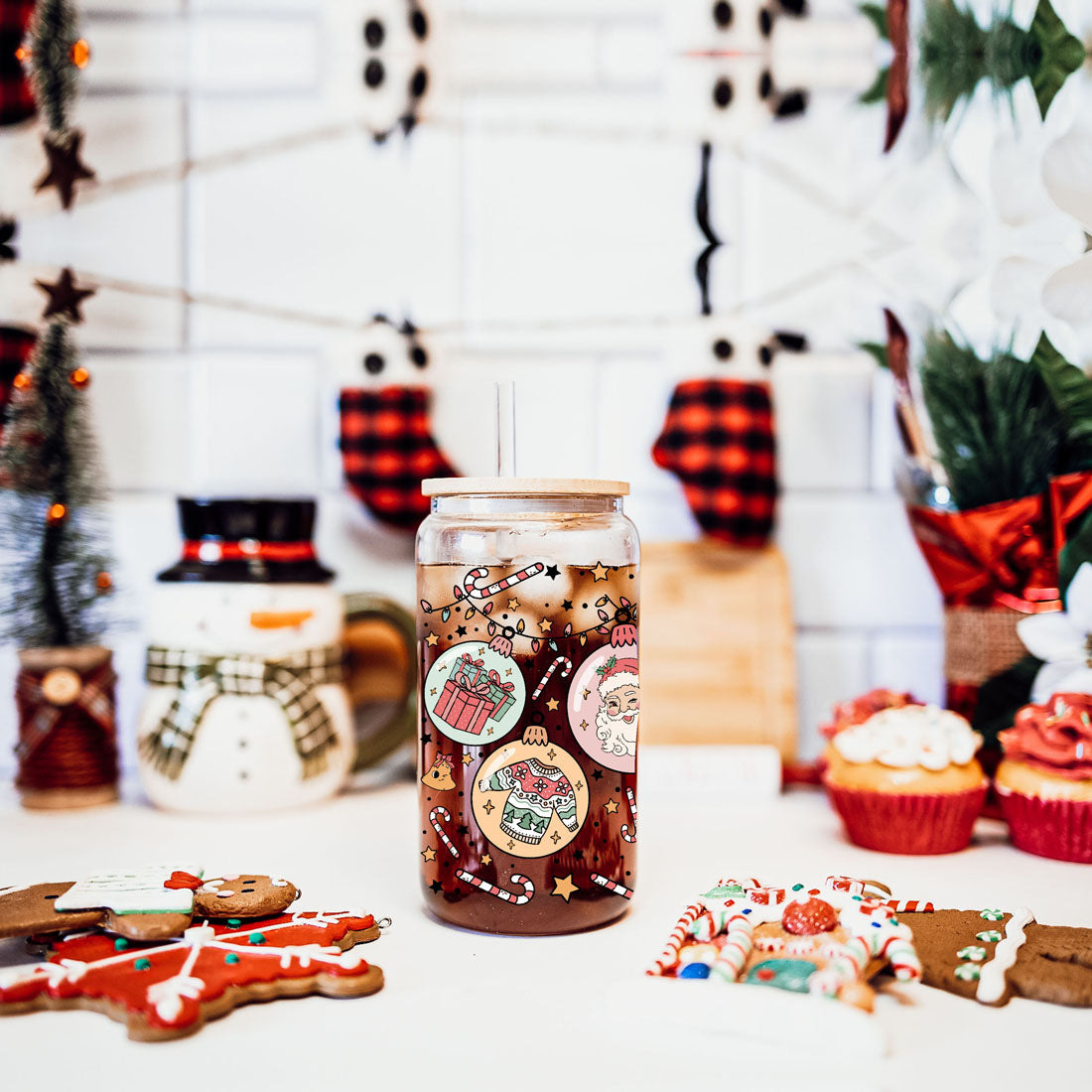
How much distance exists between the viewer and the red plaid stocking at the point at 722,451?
0.94 m

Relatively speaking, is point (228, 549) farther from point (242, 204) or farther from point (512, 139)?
point (512, 139)

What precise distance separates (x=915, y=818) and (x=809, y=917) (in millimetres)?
240

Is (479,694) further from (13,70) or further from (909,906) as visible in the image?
(13,70)

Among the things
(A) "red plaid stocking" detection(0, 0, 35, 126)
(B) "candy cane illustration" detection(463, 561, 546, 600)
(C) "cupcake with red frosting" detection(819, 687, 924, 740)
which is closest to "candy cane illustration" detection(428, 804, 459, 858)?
(B) "candy cane illustration" detection(463, 561, 546, 600)

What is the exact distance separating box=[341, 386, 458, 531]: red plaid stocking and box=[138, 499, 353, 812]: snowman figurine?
0.34ft

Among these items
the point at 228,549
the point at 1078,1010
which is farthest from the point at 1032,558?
the point at 228,549

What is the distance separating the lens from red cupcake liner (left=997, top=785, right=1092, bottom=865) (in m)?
0.71

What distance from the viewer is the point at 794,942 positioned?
1.67ft

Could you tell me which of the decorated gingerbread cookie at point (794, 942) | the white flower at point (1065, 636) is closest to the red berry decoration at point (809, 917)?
the decorated gingerbread cookie at point (794, 942)

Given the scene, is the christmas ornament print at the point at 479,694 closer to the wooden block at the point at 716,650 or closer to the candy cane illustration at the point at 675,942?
the candy cane illustration at the point at 675,942

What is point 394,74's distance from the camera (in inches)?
36.6

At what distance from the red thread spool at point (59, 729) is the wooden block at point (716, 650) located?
481mm

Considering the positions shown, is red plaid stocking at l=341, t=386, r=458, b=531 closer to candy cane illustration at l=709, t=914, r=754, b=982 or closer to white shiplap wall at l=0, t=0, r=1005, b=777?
white shiplap wall at l=0, t=0, r=1005, b=777

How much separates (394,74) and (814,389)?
0.49 m
